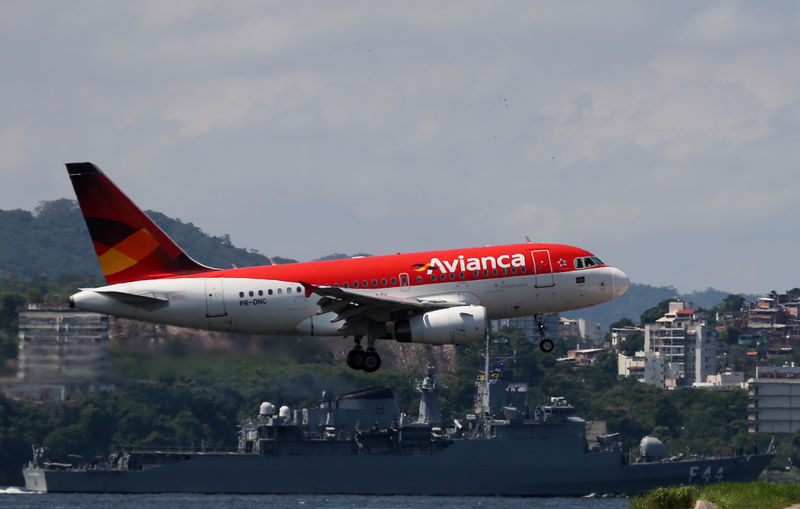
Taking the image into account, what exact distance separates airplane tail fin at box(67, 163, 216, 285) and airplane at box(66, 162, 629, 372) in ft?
2.90

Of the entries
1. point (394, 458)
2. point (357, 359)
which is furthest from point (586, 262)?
point (394, 458)

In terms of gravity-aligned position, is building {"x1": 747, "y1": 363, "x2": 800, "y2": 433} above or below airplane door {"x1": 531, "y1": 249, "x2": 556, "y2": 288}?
below

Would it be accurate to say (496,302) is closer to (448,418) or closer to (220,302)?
(220,302)

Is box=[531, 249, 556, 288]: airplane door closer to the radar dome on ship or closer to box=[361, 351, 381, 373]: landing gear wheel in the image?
box=[361, 351, 381, 373]: landing gear wheel

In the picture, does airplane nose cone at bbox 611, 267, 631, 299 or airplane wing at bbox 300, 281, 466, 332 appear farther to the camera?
airplane nose cone at bbox 611, 267, 631, 299

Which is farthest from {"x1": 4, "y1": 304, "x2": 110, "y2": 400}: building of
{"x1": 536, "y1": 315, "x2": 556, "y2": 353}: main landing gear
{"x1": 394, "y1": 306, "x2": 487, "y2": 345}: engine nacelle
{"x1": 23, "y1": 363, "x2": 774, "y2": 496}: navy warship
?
{"x1": 23, "y1": 363, "x2": 774, "y2": 496}: navy warship

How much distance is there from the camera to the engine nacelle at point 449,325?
180 ft

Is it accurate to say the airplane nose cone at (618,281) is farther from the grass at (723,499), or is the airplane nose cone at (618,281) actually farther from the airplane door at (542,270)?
the grass at (723,499)

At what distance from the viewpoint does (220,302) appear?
55750 millimetres

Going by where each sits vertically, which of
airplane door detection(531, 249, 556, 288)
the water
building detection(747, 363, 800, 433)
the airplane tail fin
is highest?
the airplane tail fin

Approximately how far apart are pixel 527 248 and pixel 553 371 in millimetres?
134459

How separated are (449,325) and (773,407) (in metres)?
148

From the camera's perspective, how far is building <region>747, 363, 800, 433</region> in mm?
191975

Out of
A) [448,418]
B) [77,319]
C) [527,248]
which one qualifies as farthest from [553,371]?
[527,248]
